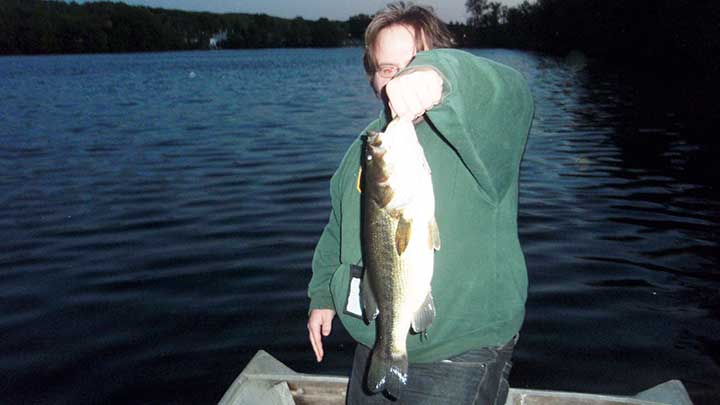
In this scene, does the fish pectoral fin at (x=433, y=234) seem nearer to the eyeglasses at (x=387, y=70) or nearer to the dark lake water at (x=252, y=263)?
the eyeglasses at (x=387, y=70)

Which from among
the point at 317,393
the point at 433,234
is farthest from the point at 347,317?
the point at 317,393

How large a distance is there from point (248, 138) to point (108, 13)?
167m

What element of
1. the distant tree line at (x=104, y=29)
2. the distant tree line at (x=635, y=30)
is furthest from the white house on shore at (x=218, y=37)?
the distant tree line at (x=635, y=30)

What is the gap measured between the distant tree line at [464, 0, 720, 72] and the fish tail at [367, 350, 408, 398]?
87.2ft

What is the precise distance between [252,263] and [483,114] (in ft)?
23.8

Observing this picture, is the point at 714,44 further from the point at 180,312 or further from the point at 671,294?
the point at 180,312

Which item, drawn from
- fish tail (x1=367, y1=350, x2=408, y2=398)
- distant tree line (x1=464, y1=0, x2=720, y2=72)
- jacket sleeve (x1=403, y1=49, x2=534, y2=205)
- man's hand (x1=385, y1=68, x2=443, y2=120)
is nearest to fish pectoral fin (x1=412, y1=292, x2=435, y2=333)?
fish tail (x1=367, y1=350, x2=408, y2=398)

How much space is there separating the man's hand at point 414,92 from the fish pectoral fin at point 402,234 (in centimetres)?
44

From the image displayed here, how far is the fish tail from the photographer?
268 centimetres

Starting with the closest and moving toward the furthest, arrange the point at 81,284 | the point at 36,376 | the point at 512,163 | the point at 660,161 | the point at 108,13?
1. the point at 512,163
2. the point at 36,376
3. the point at 81,284
4. the point at 660,161
5. the point at 108,13

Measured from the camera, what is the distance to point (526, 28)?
13562cm

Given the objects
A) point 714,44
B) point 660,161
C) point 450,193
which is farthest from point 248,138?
point 714,44

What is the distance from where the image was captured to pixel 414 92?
2.35 m

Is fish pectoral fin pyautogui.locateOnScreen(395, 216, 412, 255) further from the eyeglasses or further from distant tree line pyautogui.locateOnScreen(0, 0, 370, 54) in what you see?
distant tree line pyautogui.locateOnScreen(0, 0, 370, 54)
